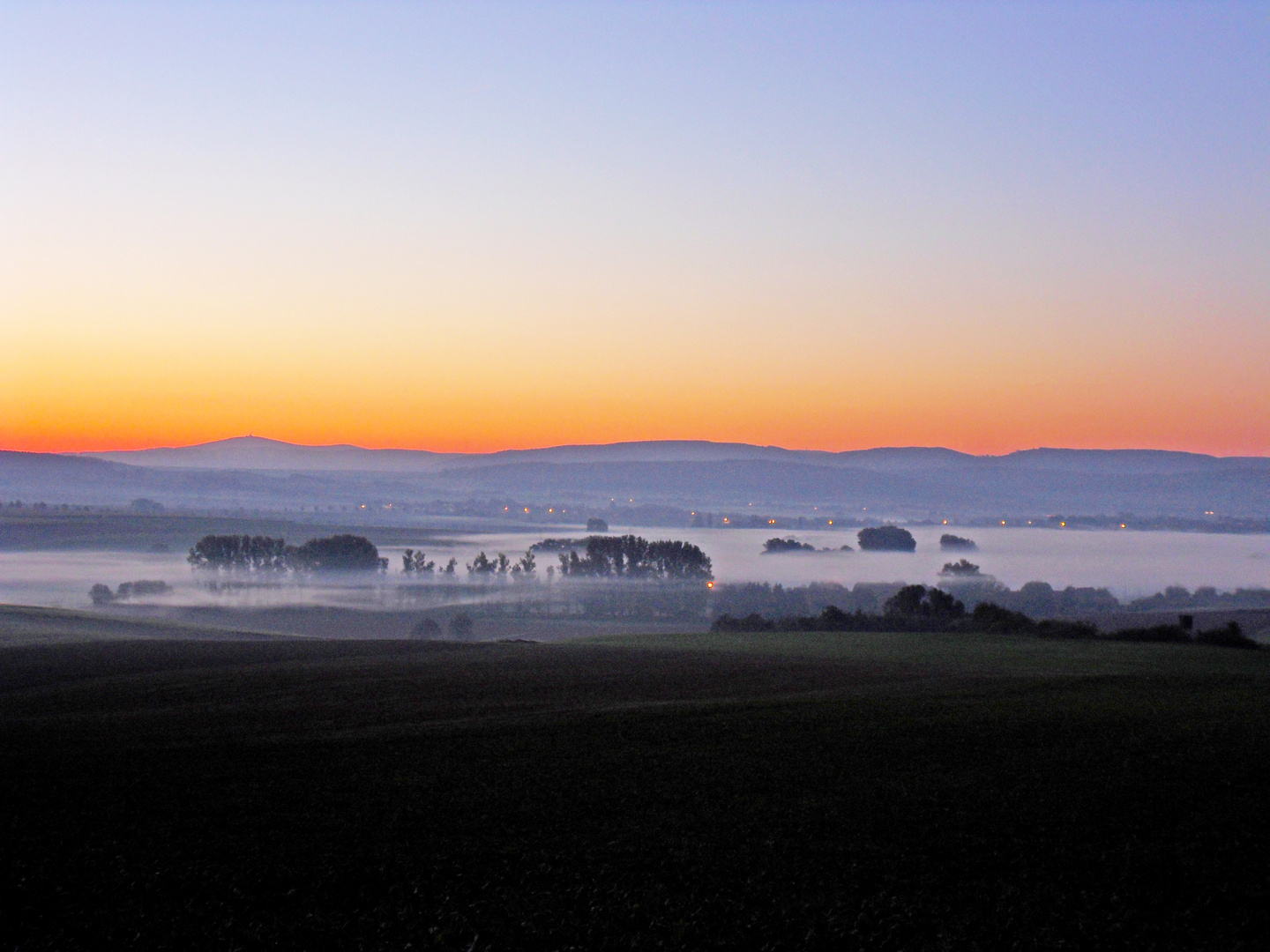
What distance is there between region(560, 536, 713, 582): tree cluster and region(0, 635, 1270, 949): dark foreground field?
83.5m

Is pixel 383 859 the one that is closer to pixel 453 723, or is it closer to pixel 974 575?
pixel 453 723

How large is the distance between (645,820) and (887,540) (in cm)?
12864

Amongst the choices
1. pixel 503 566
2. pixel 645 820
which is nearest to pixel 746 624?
pixel 645 820

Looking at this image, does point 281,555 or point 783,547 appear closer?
point 281,555

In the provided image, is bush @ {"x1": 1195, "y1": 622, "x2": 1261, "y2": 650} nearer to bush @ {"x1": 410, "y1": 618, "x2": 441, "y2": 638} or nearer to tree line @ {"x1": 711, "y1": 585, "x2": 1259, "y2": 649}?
tree line @ {"x1": 711, "y1": 585, "x2": 1259, "y2": 649}

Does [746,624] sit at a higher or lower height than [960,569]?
lower

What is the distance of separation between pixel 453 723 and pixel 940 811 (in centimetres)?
1056

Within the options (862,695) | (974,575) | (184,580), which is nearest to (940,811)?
(862,695)

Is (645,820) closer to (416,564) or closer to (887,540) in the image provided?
(416,564)

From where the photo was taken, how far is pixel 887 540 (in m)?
137

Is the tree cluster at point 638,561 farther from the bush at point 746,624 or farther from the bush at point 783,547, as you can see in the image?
the bush at point 746,624

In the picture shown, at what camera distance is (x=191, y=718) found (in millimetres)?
21672

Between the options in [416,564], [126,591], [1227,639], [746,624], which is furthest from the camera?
[416,564]

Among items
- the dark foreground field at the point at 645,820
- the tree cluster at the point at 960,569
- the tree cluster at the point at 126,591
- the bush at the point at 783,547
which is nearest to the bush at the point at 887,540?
the bush at the point at 783,547
